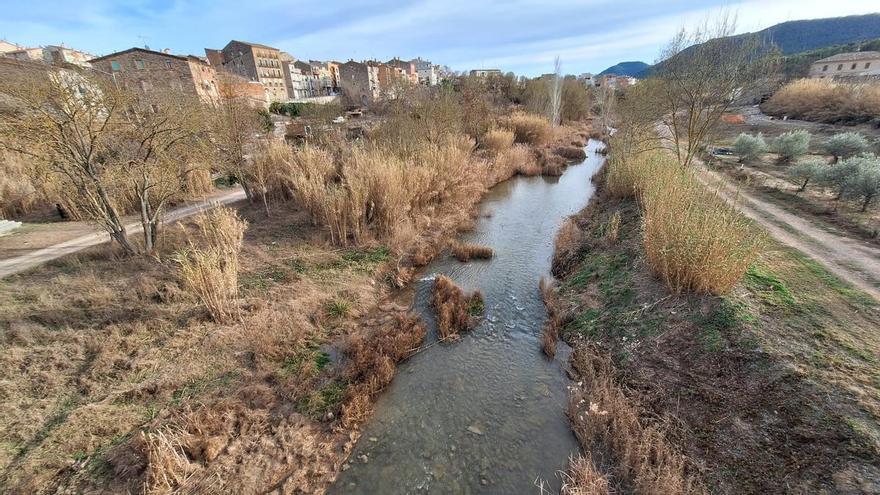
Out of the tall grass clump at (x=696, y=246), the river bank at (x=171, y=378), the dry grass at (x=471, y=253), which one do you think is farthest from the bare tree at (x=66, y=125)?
the tall grass clump at (x=696, y=246)

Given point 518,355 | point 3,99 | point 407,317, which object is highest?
point 3,99

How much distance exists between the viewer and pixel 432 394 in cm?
515

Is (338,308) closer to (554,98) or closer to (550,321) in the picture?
(550,321)

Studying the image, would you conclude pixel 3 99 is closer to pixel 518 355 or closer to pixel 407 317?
pixel 407 317

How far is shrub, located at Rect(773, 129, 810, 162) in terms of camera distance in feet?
45.1

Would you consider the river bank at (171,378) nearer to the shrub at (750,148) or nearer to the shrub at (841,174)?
the shrub at (841,174)

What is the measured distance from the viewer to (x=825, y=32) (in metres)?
115

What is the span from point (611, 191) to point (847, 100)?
23.3 m

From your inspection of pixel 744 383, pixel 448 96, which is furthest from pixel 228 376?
pixel 448 96

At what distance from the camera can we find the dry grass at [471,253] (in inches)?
373

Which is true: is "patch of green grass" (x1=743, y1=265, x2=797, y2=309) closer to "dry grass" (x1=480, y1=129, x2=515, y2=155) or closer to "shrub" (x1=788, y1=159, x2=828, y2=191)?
"shrub" (x1=788, y1=159, x2=828, y2=191)

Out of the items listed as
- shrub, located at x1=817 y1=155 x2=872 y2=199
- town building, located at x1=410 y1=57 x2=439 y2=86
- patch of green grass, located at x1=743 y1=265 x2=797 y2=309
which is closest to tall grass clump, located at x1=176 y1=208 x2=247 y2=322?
patch of green grass, located at x1=743 y1=265 x2=797 y2=309

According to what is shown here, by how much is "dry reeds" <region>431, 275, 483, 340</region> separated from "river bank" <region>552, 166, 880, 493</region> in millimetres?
1838

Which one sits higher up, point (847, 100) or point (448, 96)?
point (448, 96)
